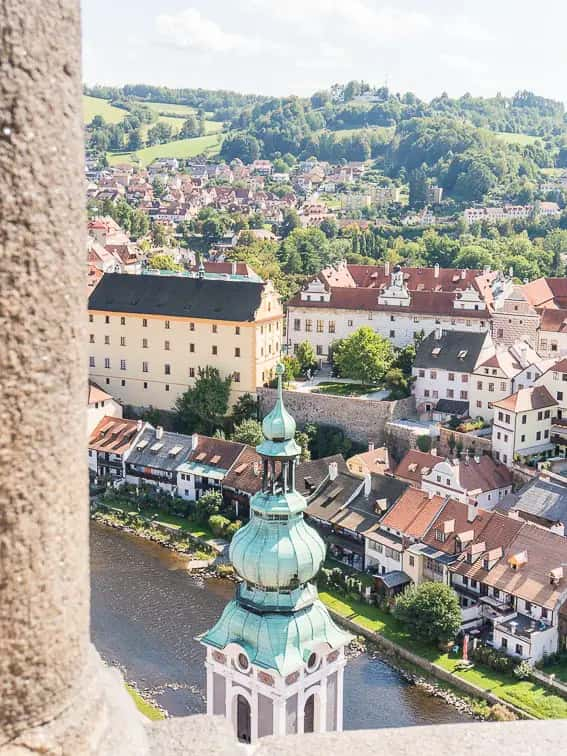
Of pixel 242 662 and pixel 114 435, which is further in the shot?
pixel 114 435

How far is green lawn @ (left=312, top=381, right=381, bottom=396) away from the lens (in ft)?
122

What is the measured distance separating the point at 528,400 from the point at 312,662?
784 inches

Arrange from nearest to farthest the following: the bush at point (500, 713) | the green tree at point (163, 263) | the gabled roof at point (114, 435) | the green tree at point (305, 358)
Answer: the bush at point (500, 713), the gabled roof at point (114, 435), the green tree at point (305, 358), the green tree at point (163, 263)

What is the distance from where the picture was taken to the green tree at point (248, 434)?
36.0 metres

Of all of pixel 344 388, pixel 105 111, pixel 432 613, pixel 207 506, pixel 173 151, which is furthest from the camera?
pixel 105 111

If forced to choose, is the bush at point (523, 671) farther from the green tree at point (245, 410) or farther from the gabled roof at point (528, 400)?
the green tree at point (245, 410)

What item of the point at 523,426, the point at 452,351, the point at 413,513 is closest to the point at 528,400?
the point at 523,426

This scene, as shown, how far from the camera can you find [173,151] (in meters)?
154

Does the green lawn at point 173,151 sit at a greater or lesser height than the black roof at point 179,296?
greater

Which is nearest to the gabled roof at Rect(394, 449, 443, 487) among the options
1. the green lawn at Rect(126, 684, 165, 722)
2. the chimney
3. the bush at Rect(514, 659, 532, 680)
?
the chimney

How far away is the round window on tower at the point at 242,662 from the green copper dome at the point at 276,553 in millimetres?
881

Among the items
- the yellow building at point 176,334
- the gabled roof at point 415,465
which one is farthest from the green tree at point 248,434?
the gabled roof at point 415,465

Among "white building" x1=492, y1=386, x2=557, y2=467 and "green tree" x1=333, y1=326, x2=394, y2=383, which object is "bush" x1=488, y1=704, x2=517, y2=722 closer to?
"white building" x1=492, y1=386, x2=557, y2=467

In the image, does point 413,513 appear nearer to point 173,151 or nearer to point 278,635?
point 278,635
